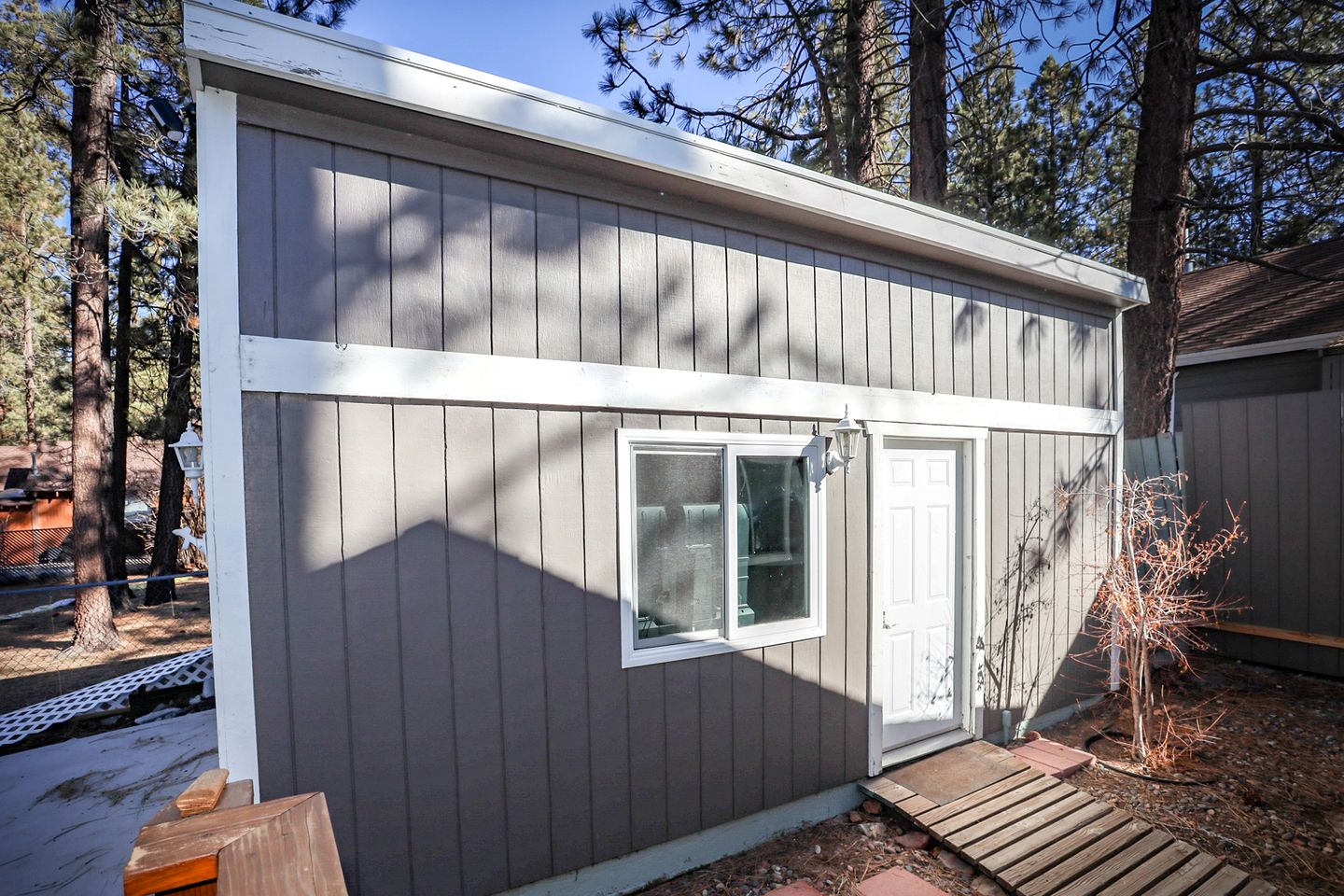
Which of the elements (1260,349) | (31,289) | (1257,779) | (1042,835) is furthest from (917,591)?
(31,289)

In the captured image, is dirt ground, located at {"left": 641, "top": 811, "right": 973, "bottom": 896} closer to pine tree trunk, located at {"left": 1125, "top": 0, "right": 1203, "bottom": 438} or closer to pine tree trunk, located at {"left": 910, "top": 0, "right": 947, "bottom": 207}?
pine tree trunk, located at {"left": 1125, "top": 0, "right": 1203, "bottom": 438}

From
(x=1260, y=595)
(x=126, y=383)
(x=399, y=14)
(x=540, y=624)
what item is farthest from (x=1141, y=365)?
(x=126, y=383)

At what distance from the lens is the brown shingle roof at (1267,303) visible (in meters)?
7.54

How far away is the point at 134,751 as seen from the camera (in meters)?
3.29

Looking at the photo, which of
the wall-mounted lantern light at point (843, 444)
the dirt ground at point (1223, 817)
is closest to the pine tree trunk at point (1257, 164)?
the dirt ground at point (1223, 817)

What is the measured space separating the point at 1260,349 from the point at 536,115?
9.17m

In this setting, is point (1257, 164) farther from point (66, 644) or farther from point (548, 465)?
point (66, 644)

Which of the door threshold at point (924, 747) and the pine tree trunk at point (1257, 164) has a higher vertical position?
the pine tree trunk at point (1257, 164)

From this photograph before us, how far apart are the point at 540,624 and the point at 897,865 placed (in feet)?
6.34

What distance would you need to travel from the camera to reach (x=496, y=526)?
2.41 m

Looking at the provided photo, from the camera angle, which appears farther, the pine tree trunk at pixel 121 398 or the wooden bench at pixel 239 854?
the pine tree trunk at pixel 121 398

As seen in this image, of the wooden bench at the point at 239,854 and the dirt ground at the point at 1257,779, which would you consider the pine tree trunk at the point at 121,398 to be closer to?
the wooden bench at the point at 239,854

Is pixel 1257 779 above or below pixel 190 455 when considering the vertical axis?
below

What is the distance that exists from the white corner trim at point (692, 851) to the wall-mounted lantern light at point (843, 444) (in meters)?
1.67
